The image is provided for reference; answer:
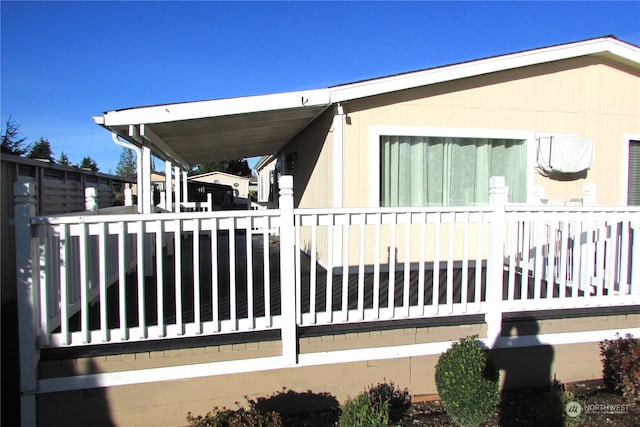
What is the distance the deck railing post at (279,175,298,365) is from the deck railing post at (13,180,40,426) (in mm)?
1651

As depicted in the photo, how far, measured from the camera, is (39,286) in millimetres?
2805

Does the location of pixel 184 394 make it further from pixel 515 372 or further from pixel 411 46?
pixel 411 46

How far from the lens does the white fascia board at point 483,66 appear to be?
5.06 metres

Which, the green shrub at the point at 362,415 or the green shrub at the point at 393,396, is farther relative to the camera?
the green shrub at the point at 393,396

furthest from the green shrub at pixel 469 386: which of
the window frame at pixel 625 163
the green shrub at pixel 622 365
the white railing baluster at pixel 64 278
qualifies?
the window frame at pixel 625 163

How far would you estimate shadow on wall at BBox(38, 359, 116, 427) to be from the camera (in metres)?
2.86

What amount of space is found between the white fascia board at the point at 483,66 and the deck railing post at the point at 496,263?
2208 mm

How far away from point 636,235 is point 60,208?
7208 millimetres

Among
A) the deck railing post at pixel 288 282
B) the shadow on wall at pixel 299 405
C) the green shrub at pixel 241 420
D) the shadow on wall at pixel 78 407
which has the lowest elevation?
the shadow on wall at pixel 299 405

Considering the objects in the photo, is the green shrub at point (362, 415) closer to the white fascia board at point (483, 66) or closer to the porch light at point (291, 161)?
the white fascia board at point (483, 66)

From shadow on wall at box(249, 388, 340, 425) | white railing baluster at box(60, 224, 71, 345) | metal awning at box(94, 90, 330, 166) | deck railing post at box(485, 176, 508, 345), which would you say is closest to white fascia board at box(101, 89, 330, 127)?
metal awning at box(94, 90, 330, 166)

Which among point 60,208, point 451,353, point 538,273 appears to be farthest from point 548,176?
point 60,208

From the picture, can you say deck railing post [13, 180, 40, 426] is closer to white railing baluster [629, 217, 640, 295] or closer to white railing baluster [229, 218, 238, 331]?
white railing baluster [229, 218, 238, 331]

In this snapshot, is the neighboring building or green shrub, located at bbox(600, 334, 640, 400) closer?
green shrub, located at bbox(600, 334, 640, 400)
